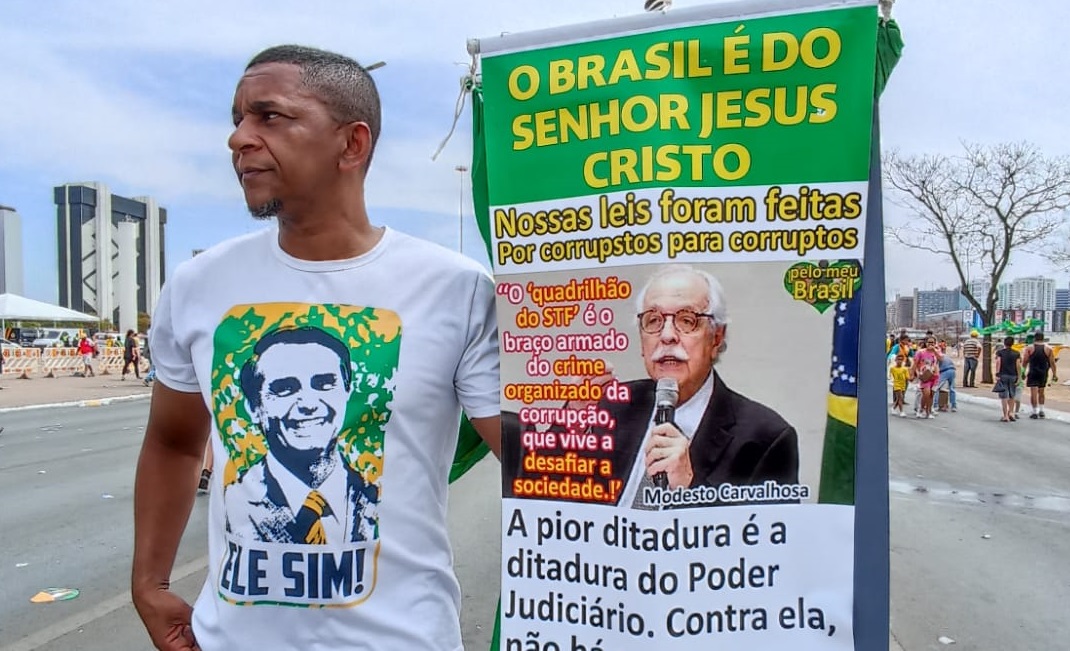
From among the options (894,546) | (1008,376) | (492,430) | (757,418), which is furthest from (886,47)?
(1008,376)

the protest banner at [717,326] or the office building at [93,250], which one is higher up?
the office building at [93,250]

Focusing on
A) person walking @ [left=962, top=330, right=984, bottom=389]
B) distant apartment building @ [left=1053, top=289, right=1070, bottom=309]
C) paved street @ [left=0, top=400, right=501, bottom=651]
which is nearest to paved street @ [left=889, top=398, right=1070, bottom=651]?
paved street @ [left=0, top=400, right=501, bottom=651]

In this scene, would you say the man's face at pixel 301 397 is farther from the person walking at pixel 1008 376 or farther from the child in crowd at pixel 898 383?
the person walking at pixel 1008 376

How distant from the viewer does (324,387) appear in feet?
5.06

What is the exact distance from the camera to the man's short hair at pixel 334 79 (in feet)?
5.24

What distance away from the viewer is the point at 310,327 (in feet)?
5.17

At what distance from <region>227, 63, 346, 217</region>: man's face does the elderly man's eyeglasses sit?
72 centimetres

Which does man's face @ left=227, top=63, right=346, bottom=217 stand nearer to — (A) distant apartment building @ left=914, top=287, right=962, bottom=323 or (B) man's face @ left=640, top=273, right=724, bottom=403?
(B) man's face @ left=640, top=273, right=724, bottom=403

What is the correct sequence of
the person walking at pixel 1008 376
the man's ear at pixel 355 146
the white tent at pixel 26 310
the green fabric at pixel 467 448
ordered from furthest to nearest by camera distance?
1. the white tent at pixel 26 310
2. the person walking at pixel 1008 376
3. the green fabric at pixel 467 448
4. the man's ear at pixel 355 146

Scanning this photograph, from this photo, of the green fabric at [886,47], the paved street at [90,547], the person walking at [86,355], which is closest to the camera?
the green fabric at [886,47]

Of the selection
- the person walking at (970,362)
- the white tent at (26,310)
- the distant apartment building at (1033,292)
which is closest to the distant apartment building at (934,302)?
the distant apartment building at (1033,292)

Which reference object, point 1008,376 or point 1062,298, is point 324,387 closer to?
point 1008,376

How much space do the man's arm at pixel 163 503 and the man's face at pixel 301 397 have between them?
12.4 inches

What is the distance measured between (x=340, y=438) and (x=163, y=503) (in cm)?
57
